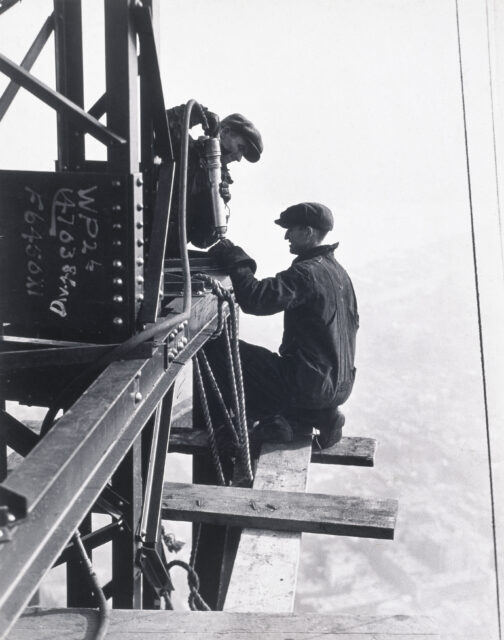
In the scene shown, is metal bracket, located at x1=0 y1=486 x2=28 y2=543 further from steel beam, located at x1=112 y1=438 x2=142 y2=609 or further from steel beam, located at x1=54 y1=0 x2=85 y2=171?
steel beam, located at x1=54 y1=0 x2=85 y2=171

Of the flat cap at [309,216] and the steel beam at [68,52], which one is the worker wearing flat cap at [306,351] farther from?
the steel beam at [68,52]

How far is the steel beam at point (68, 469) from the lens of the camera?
152 centimetres

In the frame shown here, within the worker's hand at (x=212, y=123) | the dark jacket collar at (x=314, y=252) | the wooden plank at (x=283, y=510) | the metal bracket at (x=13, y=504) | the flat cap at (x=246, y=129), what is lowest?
the wooden plank at (x=283, y=510)

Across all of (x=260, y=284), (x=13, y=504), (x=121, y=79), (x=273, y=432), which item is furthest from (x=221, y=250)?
(x=13, y=504)

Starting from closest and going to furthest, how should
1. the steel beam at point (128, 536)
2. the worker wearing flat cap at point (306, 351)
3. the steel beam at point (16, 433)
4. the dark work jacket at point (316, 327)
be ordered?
the steel beam at point (16, 433)
the steel beam at point (128, 536)
the dark work jacket at point (316, 327)
the worker wearing flat cap at point (306, 351)

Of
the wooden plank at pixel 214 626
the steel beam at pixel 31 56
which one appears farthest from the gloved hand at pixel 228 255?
the wooden plank at pixel 214 626

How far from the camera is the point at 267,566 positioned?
3.54 m

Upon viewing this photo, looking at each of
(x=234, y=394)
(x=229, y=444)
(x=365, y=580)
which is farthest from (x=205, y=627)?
(x=365, y=580)

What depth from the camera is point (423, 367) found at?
4378 cm

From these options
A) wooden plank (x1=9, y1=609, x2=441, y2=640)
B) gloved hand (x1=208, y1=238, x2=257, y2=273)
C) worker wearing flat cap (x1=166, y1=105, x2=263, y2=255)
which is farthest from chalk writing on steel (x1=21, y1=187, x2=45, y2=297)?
gloved hand (x1=208, y1=238, x2=257, y2=273)

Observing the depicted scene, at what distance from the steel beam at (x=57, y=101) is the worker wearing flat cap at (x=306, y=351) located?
7.78 ft

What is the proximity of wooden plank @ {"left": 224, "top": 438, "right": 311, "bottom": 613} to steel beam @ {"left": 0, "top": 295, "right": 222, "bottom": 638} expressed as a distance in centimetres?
115

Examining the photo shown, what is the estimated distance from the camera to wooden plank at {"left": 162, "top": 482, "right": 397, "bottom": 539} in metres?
3.82

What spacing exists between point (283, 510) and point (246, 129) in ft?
8.42
